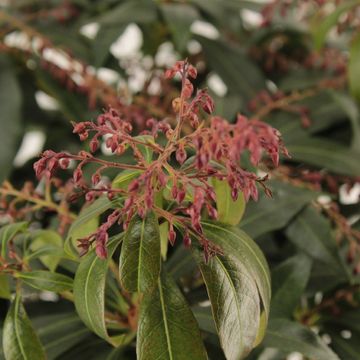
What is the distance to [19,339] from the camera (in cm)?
49

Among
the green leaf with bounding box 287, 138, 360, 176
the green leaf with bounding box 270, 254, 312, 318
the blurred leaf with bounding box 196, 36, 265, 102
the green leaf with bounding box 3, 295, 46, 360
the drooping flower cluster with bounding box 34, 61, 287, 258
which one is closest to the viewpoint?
the drooping flower cluster with bounding box 34, 61, 287, 258

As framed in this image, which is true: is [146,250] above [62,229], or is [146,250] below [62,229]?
above

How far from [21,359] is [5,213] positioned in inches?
5.7

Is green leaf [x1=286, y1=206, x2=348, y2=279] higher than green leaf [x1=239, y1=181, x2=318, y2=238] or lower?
lower

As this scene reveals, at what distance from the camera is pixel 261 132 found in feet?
1.18

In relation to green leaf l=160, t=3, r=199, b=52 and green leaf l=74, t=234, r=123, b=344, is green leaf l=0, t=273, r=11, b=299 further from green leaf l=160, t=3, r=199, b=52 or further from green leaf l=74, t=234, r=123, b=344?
green leaf l=160, t=3, r=199, b=52

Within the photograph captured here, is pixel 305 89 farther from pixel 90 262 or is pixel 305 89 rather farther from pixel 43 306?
pixel 90 262

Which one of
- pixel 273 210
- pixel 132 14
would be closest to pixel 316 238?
pixel 273 210

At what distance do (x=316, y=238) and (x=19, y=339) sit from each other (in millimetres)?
330

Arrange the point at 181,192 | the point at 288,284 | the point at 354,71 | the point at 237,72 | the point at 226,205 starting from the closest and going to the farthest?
the point at 181,192 < the point at 226,205 < the point at 288,284 < the point at 354,71 < the point at 237,72

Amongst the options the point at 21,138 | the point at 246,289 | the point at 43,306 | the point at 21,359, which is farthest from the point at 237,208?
the point at 21,138

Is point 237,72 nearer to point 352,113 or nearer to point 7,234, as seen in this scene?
point 352,113

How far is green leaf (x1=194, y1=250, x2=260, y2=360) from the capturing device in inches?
16.6

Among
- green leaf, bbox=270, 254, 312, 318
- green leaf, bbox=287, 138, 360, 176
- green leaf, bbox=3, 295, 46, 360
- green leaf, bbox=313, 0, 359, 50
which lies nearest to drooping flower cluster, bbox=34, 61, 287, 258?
green leaf, bbox=3, 295, 46, 360
